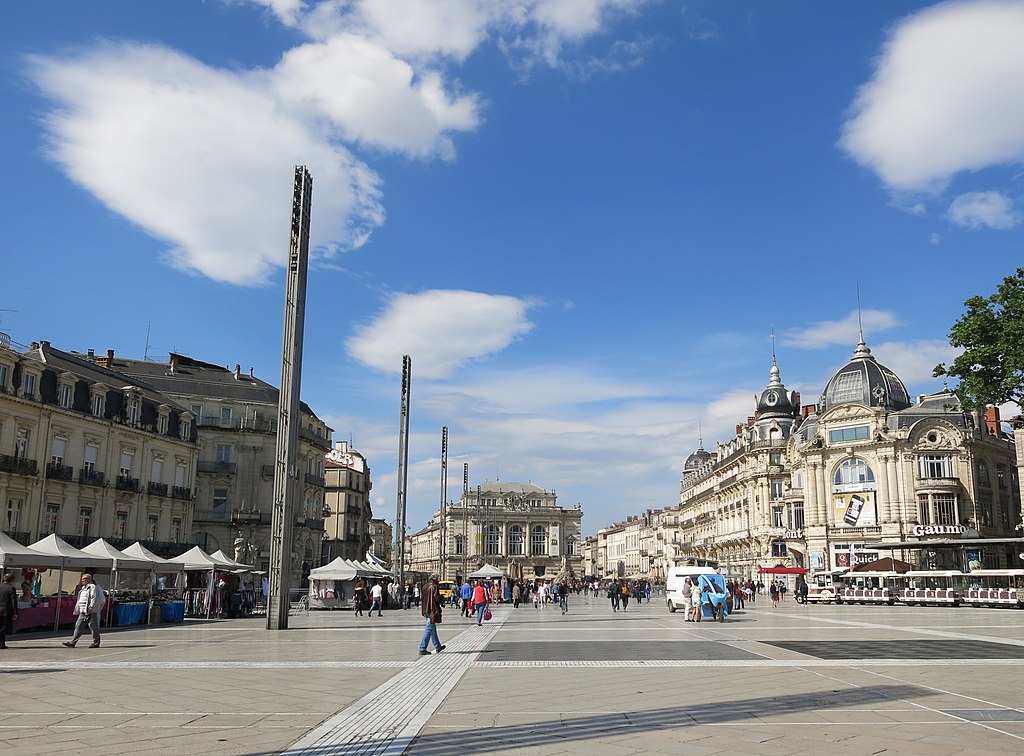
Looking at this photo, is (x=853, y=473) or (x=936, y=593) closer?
(x=936, y=593)

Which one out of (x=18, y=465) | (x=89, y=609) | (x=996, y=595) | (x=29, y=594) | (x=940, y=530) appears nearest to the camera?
(x=89, y=609)

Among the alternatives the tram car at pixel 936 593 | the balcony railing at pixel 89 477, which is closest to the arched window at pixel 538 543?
the tram car at pixel 936 593

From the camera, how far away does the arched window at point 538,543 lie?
148125 millimetres

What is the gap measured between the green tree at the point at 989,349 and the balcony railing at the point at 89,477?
3916 cm

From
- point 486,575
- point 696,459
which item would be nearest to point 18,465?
point 486,575

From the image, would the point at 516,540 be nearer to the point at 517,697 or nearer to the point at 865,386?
the point at 865,386

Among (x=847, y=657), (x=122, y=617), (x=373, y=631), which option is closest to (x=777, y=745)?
(x=847, y=657)

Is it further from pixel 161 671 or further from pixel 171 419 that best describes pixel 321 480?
pixel 161 671

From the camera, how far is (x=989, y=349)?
3675cm

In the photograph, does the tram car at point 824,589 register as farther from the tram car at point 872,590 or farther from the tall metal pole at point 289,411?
the tall metal pole at point 289,411

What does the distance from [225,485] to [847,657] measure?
48896 millimetres

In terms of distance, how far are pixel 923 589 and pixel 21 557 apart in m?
47.9

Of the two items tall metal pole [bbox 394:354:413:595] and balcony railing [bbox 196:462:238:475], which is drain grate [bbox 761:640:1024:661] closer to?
tall metal pole [bbox 394:354:413:595]

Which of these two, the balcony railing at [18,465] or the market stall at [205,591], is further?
the balcony railing at [18,465]
